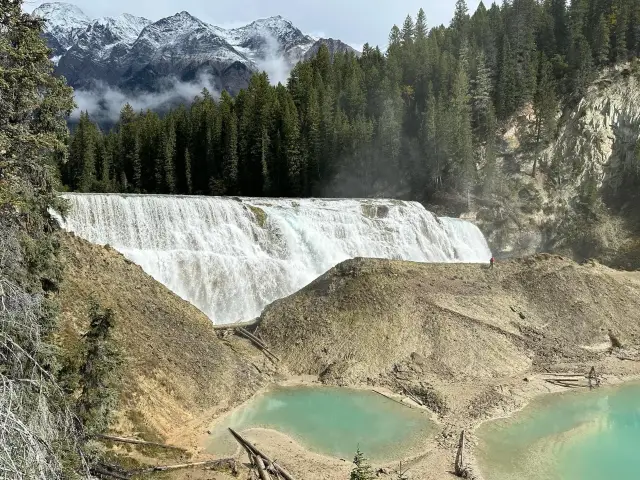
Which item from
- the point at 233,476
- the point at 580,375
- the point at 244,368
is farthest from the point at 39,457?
the point at 580,375

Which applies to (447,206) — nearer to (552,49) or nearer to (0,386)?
(552,49)

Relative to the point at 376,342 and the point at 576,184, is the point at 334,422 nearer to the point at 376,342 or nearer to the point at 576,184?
the point at 376,342

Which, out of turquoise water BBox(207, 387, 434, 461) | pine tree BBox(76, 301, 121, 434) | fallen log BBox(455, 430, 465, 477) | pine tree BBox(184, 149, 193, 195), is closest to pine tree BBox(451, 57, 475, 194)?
pine tree BBox(184, 149, 193, 195)

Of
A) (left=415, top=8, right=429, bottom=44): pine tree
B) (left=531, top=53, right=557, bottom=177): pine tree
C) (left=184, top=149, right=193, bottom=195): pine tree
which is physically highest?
(left=415, top=8, right=429, bottom=44): pine tree

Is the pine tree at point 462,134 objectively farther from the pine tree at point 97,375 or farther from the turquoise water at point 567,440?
the pine tree at point 97,375

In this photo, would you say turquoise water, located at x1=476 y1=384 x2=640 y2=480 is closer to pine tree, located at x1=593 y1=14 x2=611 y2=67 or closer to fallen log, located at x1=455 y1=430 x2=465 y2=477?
fallen log, located at x1=455 y1=430 x2=465 y2=477

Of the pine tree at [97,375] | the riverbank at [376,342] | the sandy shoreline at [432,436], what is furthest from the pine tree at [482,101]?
the pine tree at [97,375]
